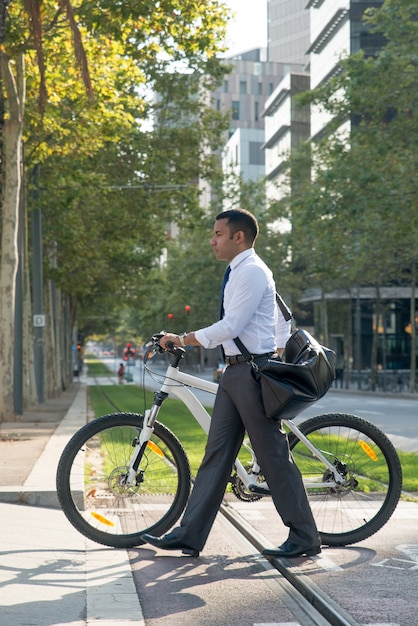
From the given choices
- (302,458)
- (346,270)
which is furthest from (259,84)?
(302,458)

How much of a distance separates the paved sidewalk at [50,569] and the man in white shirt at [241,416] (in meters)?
0.51

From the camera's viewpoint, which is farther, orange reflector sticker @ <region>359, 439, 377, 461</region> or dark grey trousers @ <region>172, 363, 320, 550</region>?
orange reflector sticker @ <region>359, 439, 377, 461</region>

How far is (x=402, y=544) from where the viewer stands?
647 centimetres

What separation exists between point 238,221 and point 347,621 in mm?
2395

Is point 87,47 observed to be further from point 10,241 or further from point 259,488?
point 259,488

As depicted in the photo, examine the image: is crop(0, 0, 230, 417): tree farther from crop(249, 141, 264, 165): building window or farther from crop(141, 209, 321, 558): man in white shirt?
crop(249, 141, 264, 165): building window

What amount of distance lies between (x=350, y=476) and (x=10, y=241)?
13168mm

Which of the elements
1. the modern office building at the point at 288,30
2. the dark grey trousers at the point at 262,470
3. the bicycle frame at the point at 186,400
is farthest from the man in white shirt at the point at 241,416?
the modern office building at the point at 288,30

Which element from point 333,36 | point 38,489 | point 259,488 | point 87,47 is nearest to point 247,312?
point 259,488

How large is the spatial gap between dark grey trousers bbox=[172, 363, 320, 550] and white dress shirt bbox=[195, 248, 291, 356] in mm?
154

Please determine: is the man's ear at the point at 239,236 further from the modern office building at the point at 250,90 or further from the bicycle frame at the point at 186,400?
the modern office building at the point at 250,90

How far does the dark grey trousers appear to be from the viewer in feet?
19.4

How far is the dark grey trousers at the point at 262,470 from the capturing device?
19.4 feet

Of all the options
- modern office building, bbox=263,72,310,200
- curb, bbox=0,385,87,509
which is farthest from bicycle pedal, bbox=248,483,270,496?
modern office building, bbox=263,72,310,200
